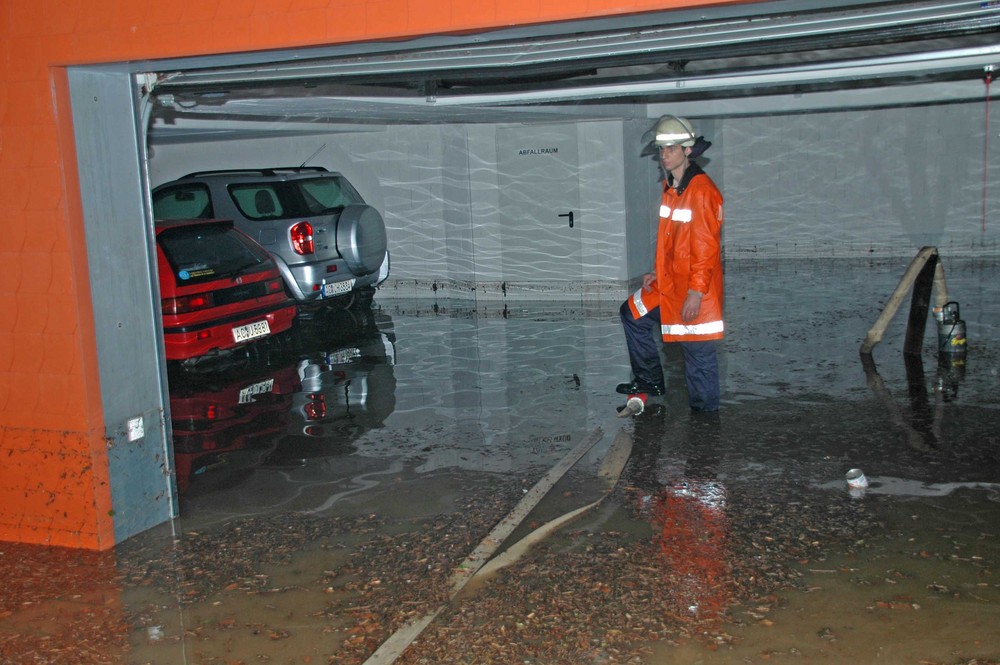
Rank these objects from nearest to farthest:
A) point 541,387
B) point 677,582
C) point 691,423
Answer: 1. point 677,582
2. point 691,423
3. point 541,387

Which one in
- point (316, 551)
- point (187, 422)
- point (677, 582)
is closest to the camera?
point (677, 582)

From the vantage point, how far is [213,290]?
855 cm

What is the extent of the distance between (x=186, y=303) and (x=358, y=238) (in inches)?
117

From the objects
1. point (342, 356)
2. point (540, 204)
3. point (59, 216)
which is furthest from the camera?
point (540, 204)

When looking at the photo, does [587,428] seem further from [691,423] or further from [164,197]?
[164,197]

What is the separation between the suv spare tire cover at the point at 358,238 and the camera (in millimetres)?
10898

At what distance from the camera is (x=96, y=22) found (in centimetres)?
443

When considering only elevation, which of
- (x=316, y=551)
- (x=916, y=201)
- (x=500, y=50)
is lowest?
(x=316, y=551)

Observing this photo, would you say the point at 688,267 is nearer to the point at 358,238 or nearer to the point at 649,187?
the point at 358,238

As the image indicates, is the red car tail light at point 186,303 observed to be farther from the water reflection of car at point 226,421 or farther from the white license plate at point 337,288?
the white license plate at point 337,288

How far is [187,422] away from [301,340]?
3.38 m

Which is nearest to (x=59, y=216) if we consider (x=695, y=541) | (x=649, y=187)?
(x=695, y=541)

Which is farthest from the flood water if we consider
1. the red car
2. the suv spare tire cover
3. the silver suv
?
the suv spare tire cover

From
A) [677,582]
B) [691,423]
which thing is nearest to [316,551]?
[677,582]
